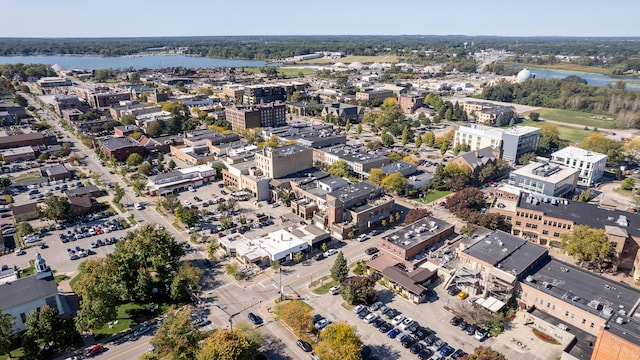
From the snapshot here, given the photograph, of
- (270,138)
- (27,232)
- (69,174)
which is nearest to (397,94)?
(270,138)

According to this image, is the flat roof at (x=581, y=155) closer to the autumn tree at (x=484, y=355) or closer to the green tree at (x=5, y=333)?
the autumn tree at (x=484, y=355)

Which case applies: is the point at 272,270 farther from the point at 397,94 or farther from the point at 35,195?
the point at 397,94

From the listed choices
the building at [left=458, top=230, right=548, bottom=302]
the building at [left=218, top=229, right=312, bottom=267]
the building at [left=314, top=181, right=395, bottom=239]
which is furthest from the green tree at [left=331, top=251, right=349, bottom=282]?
the building at [left=458, top=230, right=548, bottom=302]

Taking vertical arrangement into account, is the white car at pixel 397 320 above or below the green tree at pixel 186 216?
below

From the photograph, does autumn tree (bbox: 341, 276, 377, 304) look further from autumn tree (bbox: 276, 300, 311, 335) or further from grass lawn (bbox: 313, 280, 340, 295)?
autumn tree (bbox: 276, 300, 311, 335)

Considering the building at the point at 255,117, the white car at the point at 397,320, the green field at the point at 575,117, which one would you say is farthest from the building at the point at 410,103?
the white car at the point at 397,320
